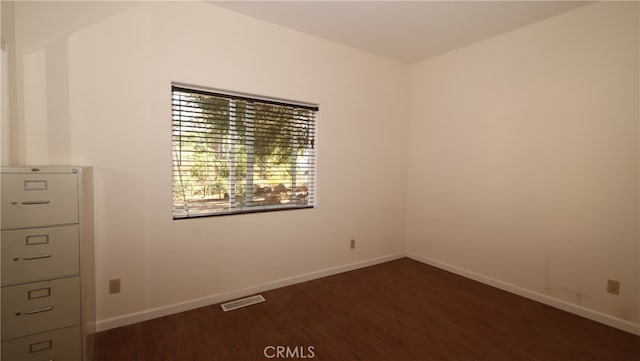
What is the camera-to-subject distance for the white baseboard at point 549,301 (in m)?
2.35

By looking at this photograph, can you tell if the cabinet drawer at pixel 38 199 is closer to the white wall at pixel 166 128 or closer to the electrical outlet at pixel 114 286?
the white wall at pixel 166 128

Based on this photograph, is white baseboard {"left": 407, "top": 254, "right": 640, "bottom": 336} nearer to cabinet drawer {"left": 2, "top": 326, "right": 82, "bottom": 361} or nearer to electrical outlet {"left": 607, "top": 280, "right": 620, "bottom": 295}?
electrical outlet {"left": 607, "top": 280, "right": 620, "bottom": 295}

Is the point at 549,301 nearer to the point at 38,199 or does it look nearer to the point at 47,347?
the point at 47,347

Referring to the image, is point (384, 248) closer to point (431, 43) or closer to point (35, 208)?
point (431, 43)

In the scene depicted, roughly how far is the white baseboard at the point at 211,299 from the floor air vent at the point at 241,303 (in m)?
0.07

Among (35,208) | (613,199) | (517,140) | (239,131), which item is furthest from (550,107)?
(35,208)

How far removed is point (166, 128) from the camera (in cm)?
241

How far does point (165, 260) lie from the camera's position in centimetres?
245

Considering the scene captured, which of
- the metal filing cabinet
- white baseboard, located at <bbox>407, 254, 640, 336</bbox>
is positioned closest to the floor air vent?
the metal filing cabinet

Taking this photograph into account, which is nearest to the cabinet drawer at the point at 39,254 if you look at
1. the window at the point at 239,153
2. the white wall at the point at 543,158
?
the window at the point at 239,153

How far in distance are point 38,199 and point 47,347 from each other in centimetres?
81

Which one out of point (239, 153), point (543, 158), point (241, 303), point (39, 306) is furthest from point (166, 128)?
point (543, 158)

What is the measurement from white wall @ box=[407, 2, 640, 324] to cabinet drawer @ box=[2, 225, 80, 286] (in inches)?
A: 139

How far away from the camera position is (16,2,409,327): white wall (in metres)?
2.07
